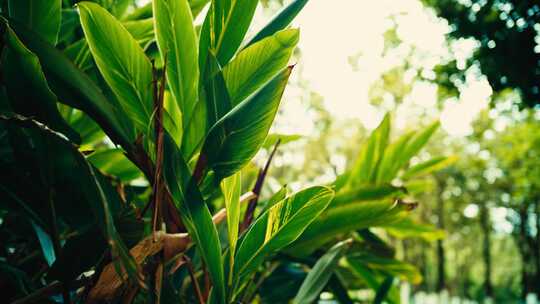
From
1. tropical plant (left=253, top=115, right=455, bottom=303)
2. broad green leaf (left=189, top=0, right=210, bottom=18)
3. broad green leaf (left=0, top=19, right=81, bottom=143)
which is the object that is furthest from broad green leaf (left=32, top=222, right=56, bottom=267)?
broad green leaf (left=189, top=0, right=210, bottom=18)

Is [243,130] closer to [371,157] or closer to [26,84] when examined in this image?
[26,84]

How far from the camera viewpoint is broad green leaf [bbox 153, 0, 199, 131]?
0.88 m

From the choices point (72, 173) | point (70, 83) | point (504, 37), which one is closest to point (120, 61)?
point (70, 83)

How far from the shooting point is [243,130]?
0.78m

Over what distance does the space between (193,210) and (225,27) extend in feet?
1.17

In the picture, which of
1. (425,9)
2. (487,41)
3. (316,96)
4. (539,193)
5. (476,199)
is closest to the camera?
(487,41)

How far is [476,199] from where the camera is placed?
21.0 meters

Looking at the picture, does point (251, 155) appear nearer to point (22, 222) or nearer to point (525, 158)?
point (22, 222)

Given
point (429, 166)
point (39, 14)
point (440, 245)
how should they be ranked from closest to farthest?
point (39, 14) < point (429, 166) < point (440, 245)

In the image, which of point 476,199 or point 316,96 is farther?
point 476,199

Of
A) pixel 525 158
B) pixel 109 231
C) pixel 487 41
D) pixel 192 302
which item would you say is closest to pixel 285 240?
pixel 109 231

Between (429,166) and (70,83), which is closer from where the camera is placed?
(70,83)

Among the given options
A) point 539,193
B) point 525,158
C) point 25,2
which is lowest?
point 539,193

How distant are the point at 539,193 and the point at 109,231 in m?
17.6
